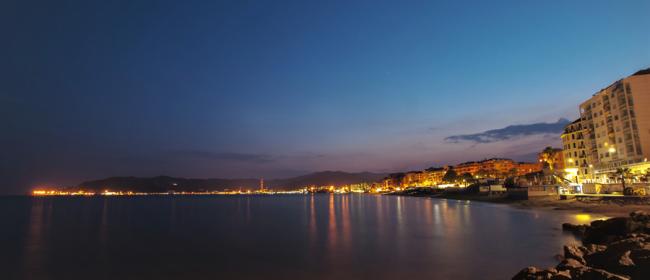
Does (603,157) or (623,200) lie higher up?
(603,157)

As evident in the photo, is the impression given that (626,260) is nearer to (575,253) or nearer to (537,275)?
(575,253)

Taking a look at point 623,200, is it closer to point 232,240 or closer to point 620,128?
point 620,128

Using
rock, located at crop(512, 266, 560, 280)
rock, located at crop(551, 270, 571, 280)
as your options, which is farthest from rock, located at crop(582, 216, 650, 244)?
rock, located at crop(551, 270, 571, 280)

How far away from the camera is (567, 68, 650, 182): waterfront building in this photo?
70.6 metres

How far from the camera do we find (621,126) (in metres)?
75.0

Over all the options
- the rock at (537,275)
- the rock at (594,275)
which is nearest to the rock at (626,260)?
the rock at (594,275)

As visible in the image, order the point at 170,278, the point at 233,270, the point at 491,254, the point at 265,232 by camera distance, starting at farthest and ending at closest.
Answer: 1. the point at 265,232
2. the point at 491,254
3. the point at 233,270
4. the point at 170,278

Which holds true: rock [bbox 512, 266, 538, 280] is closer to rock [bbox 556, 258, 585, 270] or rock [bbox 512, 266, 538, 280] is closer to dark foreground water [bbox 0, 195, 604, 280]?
rock [bbox 556, 258, 585, 270]

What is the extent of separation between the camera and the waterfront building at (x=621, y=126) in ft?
232

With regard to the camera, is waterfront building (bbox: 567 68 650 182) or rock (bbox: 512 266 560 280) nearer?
rock (bbox: 512 266 560 280)

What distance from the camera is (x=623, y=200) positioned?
170 ft

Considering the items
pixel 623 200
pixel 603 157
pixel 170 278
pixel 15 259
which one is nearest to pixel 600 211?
pixel 623 200

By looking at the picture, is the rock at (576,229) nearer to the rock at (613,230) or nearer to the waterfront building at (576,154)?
the rock at (613,230)

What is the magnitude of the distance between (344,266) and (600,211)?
41.0 metres
